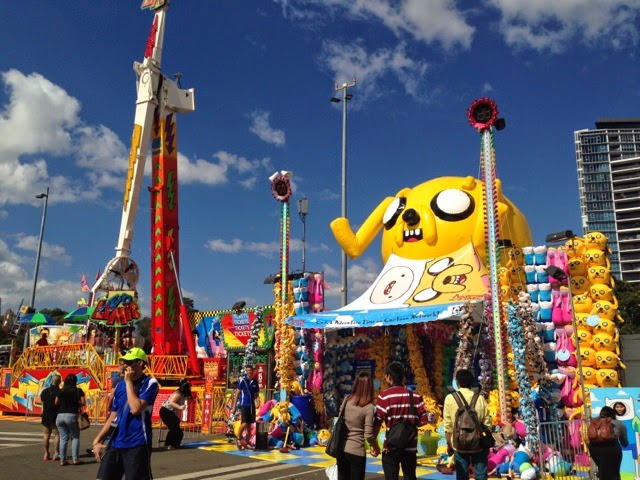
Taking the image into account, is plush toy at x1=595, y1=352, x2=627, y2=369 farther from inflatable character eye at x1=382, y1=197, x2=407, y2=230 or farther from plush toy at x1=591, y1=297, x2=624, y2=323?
inflatable character eye at x1=382, y1=197, x2=407, y2=230

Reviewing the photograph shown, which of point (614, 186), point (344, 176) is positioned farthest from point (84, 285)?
point (614, 186)

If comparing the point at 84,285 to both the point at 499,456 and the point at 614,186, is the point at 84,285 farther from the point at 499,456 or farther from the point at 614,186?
the point at 614,186

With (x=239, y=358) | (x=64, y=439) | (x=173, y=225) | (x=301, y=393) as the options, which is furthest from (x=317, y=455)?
(x=173, y=225)

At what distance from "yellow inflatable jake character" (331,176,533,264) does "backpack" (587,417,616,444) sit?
6.52 meters

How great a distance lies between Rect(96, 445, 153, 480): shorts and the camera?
4.45 meters

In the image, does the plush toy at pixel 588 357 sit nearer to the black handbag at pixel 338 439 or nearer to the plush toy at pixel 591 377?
the plush toy at pixel 591 377

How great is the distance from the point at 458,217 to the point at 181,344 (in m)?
10.9

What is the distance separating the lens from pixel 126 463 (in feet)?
14.7

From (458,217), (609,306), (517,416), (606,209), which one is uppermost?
(606,209)

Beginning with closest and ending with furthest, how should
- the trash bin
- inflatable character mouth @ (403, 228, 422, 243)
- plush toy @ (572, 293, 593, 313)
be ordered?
plush toy @ (572, 293, 593, 313), the trash bin, inflatable character mouth @ (403, 228, 422, 243)

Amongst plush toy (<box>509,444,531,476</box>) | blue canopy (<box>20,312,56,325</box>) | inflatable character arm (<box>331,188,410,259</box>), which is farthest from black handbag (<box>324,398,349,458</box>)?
blue canopy (<box>20,312,56,325</box>)

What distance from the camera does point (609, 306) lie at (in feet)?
34.6

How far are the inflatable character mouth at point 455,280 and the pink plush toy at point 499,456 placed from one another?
3.83 m

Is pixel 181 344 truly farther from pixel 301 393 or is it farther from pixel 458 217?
pixel 458 217
